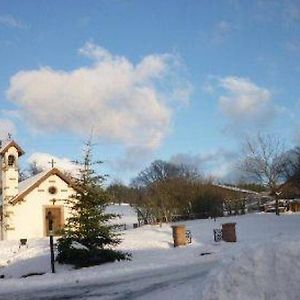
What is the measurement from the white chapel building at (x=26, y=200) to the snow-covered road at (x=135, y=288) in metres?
20.8

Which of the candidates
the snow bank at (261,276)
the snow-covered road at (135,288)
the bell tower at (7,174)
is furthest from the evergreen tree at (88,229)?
the bell tower at (7,174)

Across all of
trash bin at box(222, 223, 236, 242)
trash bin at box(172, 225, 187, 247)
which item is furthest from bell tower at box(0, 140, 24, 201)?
trash bin at box(222, 223, 236, 242)

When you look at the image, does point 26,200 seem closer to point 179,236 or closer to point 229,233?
point 179,236

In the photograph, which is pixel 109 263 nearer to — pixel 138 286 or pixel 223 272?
pixel 138 286

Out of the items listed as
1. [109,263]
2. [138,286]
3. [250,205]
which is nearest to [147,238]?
[109,263]

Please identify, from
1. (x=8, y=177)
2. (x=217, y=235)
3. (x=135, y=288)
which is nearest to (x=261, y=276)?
(x=135, y=288)

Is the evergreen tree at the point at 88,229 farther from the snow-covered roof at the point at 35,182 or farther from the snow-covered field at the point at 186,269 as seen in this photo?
the snow-covered roof at the point at 35,182

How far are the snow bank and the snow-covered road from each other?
2735mm

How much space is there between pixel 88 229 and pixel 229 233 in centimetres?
814

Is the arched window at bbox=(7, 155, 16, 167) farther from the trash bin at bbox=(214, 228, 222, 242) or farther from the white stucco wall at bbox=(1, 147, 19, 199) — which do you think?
the trash bin at bbox=(214, 228, 222, 242)

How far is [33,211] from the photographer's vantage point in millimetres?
38250

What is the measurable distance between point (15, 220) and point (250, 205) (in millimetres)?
21561

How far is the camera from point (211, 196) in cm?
4641

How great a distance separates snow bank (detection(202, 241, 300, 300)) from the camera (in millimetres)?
8789
